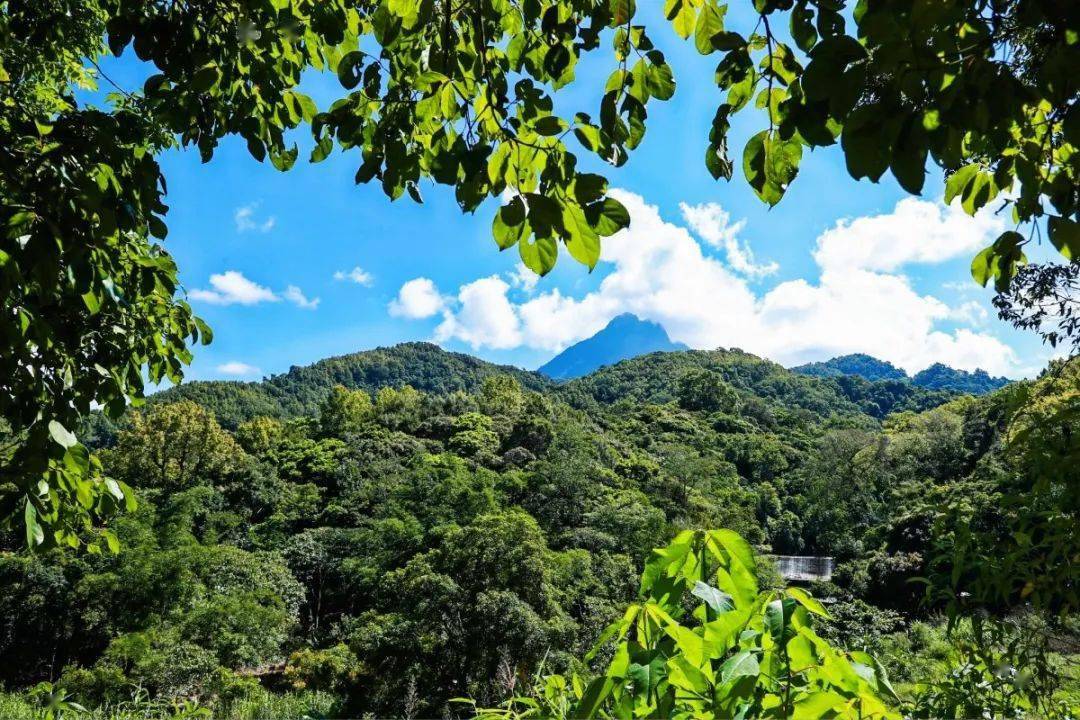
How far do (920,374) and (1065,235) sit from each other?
463 ft

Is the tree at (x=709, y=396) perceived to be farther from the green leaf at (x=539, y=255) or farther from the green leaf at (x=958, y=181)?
the green leaf at (x=539, y=255)

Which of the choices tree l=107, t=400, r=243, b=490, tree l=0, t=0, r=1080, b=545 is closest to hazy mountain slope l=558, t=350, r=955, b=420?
tree l=107, t=400, r=243, b=490

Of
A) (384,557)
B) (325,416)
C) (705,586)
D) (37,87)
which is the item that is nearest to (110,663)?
(384,557)

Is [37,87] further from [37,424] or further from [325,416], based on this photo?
[325,416]

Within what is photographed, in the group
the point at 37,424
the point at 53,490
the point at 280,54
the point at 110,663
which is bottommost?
the point at 110,663

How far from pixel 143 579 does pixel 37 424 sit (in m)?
14.2

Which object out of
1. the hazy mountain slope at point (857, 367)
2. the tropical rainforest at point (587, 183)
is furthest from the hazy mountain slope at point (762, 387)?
the hazy mountain slope at point (857, 367)

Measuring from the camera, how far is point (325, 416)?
3250 centimetres

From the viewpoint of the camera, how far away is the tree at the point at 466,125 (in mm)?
612

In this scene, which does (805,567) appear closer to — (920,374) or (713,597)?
(713,597)

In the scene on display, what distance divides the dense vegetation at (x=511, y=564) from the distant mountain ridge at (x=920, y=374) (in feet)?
187

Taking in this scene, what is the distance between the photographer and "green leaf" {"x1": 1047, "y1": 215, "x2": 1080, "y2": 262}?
2.20 ft

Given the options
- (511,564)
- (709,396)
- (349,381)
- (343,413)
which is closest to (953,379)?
(709,396)

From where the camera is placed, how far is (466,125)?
95 centimetres
